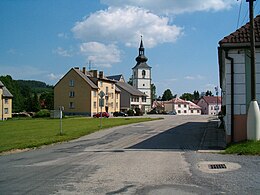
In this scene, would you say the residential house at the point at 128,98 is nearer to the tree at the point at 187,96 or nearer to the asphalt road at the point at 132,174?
the tree at the point at 187,96

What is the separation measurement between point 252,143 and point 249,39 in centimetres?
483

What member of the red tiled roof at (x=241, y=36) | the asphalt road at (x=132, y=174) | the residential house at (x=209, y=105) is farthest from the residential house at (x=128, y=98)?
the asphalt road at (x=132, y=174)

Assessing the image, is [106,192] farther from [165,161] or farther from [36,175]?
[165,161]

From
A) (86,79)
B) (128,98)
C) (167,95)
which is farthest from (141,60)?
(167,95)

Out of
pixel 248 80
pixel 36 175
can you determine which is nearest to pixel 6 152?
pixel 36 175

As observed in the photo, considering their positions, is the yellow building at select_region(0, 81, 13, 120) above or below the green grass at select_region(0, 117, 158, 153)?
above

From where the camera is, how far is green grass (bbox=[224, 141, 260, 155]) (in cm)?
1229

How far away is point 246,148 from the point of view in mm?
12766

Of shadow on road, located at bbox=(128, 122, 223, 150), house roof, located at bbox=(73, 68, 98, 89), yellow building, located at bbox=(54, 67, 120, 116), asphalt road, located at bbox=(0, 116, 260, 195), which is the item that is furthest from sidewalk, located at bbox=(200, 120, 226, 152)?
house roof, located at bbox=(73, 68, 98, 89)

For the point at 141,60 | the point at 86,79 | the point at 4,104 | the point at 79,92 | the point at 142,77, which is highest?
the point at 141,60

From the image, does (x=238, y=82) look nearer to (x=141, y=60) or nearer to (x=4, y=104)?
(x=4, y=104)

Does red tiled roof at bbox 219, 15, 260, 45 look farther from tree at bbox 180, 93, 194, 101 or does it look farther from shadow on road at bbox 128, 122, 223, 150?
tree at bbox 180, 93, 194, 101

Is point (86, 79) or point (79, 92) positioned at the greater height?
point (86, 79)

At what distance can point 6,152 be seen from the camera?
15641mm
